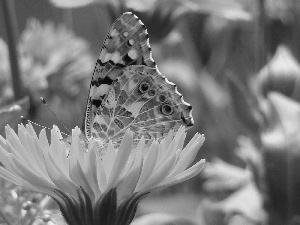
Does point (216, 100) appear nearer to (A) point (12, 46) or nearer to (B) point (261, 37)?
(B) point (261, 37)

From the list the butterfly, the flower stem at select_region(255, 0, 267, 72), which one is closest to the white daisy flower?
the butterfly

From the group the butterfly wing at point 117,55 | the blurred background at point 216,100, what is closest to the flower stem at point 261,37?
the blurred background at point 216,100

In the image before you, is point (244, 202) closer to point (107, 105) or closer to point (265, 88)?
point (265, 88)

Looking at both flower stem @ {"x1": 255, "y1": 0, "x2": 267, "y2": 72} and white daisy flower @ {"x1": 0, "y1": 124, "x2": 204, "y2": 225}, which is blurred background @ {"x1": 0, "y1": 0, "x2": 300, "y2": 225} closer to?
flower stem @ {"x1": 255, "y1": 0, "x2": 267, "y2": 72}

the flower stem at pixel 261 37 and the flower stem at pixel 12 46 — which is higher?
the flower stem at pixel 261 37

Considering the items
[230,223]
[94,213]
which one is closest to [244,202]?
[230,223]

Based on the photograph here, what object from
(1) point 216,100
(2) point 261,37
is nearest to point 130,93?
(2) point 261,37

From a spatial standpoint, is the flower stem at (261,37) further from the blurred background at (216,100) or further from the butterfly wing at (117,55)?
the butterfly wing at (117,55)

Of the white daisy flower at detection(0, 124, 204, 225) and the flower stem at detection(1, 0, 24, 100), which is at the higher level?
the flower stem at detection(1, 0, 24, 100)
